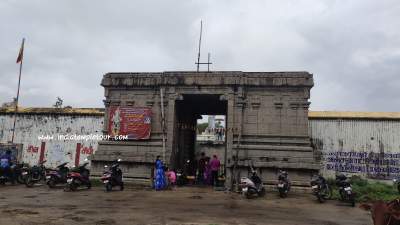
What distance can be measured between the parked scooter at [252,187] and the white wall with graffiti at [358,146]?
6785mm

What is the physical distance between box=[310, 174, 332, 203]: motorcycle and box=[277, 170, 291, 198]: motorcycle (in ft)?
3.77

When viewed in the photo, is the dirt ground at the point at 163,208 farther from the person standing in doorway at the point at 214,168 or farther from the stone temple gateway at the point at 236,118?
the person standing in doorway at the point at 214,168

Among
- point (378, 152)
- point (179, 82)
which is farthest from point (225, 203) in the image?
point (378, 152)

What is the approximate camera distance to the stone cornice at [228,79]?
17.6 m

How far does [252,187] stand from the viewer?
14781 millimetres

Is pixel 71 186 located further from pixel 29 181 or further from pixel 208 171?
pixel 208 171

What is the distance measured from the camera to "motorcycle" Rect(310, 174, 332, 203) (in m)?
14.1

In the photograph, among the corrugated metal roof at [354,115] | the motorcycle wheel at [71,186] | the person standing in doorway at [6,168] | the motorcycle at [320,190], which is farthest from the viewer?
the corrugated metal roof at [354,115]

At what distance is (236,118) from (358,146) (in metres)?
7.47

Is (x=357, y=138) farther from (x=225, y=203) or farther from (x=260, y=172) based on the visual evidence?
(x=225, y=203)

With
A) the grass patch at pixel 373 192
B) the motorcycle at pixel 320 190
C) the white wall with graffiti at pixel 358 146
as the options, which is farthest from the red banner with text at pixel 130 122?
the white wall with graffiti at pixel 358 146

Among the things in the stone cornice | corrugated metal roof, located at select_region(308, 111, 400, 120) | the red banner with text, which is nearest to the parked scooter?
the stone cornice

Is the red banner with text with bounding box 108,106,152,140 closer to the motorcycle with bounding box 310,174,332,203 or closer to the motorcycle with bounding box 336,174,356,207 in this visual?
the motorcycle with bounding box 310,174,332,203

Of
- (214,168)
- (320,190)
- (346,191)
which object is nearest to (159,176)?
→ (214,168)
